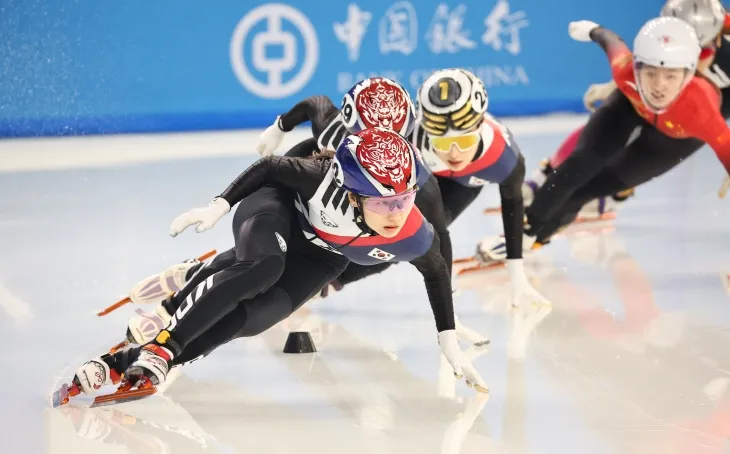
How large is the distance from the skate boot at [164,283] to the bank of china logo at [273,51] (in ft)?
17.9

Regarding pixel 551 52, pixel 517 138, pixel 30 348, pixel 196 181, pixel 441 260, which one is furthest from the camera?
pixel 551 52

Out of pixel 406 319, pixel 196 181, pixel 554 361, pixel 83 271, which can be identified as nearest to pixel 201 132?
pixel 196 181

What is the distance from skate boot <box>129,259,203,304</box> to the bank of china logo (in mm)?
5465

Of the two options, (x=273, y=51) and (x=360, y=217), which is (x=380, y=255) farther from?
(x=273, y=51)

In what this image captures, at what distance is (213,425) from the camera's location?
3846mm

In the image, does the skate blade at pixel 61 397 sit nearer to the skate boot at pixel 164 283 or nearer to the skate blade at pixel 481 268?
the skate boot at pixel 164 283

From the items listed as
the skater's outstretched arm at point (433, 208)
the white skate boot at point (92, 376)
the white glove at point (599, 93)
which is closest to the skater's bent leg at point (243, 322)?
the white skate boot at point (92, 376)

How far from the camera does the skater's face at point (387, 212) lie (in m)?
3.95

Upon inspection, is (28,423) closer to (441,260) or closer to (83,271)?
(441,260)

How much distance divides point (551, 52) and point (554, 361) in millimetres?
7450

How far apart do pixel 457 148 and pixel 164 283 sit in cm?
141

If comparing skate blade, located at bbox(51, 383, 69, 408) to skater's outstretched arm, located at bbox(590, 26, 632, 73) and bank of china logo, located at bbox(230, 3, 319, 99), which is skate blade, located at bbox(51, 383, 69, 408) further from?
bank of china logo, located at bbox(230, 3, 319, 99)

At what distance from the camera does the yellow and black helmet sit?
511 cm

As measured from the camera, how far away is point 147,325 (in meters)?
4.51
